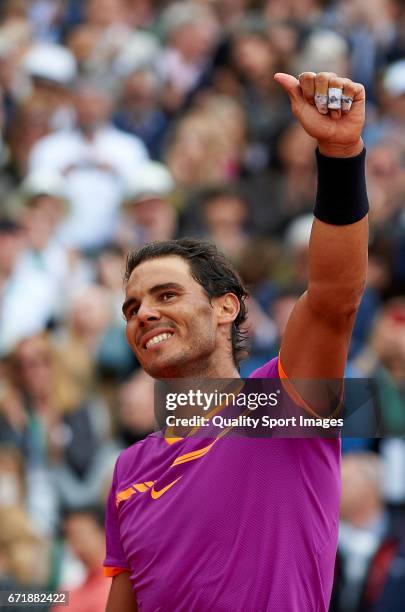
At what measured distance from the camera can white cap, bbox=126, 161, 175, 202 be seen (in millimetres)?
8172

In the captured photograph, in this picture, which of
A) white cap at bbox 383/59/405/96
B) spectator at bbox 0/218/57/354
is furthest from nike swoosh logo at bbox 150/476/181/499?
white cap at bbox 383/59/405/96

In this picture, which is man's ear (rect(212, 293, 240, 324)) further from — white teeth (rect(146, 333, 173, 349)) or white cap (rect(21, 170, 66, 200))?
white cap (rect(21, 170, 66, 200))

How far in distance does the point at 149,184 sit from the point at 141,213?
0.75 ft

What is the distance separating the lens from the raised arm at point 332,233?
8.66ft

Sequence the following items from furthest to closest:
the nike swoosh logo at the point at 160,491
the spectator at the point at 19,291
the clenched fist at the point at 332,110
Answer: the spectator at the point at 19,291 < the nike swoosh logo at the point at 160,491 < the clenched fist at the point at 332,110

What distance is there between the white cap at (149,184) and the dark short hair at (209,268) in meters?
4.85

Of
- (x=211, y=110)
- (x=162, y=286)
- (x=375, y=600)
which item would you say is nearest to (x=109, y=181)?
(x=211, y=110)

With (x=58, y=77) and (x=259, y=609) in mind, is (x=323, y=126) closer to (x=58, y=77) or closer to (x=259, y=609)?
(x=259, y=609)

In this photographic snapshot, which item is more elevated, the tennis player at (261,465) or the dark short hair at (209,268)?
the dark short hair at (209,268)

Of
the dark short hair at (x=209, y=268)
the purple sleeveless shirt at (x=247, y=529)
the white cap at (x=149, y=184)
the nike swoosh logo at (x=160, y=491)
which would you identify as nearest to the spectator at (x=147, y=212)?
the white cap at (x=149, y=184)

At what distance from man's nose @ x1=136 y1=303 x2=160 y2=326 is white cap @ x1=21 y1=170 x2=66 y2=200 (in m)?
5.39

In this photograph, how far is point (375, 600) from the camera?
18.0 feet

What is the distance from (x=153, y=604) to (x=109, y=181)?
5997 mm

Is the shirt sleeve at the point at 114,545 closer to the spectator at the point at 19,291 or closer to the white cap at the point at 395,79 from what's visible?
the spectator at the point at 19,291
